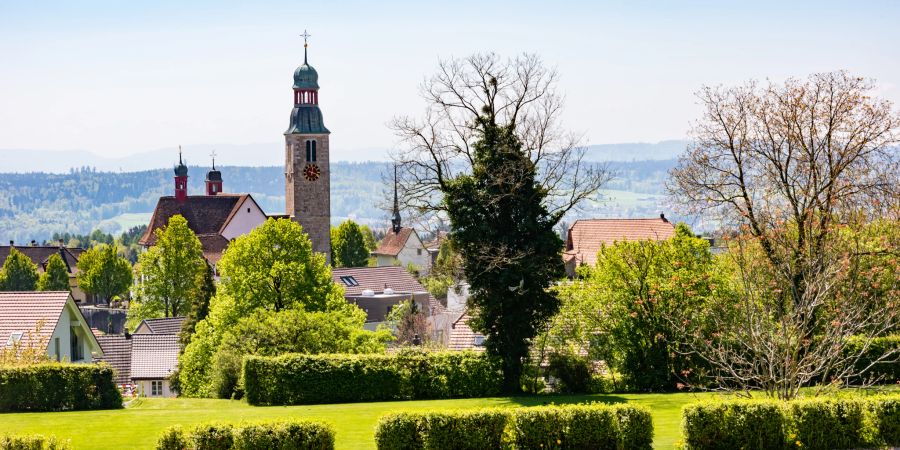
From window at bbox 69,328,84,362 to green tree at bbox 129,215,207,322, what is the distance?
3839 cm

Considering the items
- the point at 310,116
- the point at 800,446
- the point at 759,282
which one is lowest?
the point at 800,446

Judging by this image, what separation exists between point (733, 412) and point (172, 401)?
21.6 m

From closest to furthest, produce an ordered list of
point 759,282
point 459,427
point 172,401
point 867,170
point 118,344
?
1. point 459,427
2. point 759,282
3. point 867,170
4. point 172,401
5. point 118,344

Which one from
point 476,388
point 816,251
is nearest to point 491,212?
point 476,388

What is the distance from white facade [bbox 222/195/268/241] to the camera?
105562 millimetres

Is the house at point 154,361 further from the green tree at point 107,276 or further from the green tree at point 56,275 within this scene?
the green tree at point 56,275

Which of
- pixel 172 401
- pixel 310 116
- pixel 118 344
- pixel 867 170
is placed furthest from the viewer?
pixel 310 116

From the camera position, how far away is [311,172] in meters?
99.9

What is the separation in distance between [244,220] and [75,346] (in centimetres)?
6210

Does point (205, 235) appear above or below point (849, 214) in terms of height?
above

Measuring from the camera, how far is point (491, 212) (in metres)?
36.2

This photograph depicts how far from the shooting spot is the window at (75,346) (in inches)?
1745

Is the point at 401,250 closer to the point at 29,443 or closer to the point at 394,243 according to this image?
the point at 394,243

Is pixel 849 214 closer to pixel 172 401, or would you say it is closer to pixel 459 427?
pixel 459 427
